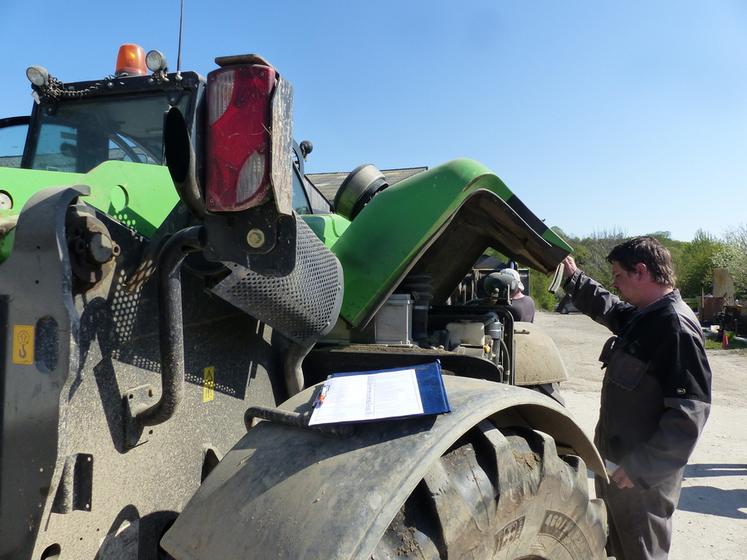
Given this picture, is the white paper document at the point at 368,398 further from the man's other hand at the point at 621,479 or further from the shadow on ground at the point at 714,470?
the shadow on ground at the point at 714,470

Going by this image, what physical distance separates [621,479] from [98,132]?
129 inches

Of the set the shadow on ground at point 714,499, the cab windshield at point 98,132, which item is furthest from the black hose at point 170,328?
the shadow on ground at point 714,499

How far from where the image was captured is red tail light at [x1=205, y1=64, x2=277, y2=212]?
1241 mm

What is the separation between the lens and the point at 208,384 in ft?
5.86

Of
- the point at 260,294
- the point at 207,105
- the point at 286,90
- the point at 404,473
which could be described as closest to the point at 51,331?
the point at 260,294

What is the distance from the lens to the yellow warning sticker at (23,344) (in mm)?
1377

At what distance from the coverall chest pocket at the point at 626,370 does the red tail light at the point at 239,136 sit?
241 centimetres

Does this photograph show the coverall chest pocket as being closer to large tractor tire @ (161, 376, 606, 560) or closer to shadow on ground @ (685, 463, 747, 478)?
large tractor tire @ (161, 376, 606, 560)

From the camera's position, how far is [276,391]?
212 centimetres

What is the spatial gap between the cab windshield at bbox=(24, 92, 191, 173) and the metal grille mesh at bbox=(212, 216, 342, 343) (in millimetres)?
1294

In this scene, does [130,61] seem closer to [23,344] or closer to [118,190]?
[118,190]

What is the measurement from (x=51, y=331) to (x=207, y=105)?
661 mm

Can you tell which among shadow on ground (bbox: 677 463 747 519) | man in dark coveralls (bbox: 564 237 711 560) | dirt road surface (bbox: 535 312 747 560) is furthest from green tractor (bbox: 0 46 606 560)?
shadow on ground (bbox: 677 463 747 519)

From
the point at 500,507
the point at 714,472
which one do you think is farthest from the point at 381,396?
the point at 714,472
